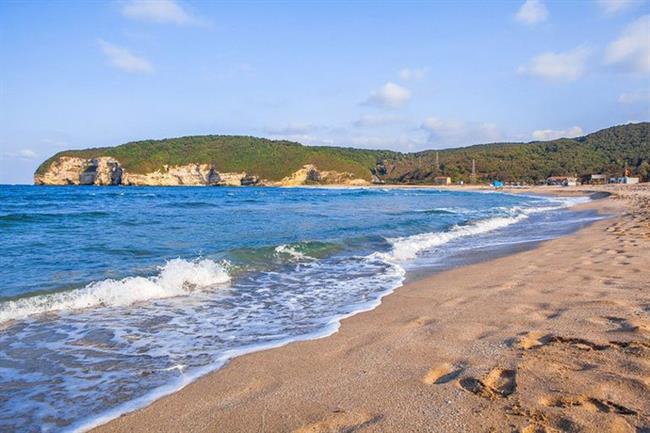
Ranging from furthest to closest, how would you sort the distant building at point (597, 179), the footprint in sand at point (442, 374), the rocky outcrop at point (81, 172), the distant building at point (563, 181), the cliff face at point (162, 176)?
the cliff face at point (162, 176) → the rocky outcrop at point (81, 172) → the distant building at point (597, 179) → the distant building at point (563, 181) → the footprint in sand at point (442, 374)

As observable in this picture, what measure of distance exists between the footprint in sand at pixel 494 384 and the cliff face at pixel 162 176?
121980 millimetres

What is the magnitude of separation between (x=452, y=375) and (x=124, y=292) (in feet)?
18.9

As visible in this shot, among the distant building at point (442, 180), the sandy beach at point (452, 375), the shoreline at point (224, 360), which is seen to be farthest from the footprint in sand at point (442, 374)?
the distant building at point (442, 180)

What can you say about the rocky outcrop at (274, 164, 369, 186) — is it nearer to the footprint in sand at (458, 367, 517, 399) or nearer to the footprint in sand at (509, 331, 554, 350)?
the footprint in sand at (509, 331, 554, 350)

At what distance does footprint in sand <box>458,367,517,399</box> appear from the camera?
3.28 m

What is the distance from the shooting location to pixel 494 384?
136 inches

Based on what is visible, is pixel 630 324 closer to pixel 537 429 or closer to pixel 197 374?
pixel 537 429

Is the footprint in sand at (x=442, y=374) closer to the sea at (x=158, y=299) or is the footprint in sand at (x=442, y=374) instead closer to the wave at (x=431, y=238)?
the sea at (x=158, y=299)

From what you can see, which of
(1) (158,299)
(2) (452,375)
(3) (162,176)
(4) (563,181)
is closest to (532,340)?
(2) (452,375)

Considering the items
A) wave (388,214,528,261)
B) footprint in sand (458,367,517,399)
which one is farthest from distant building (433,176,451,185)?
footprint in sand (458,367,517,399)

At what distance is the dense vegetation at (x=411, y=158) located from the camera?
99188 millimetres

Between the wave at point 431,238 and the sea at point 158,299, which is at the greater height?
the sea at point 158,299

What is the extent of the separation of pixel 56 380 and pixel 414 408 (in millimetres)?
3236

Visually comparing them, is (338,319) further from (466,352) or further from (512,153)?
(512,153)
